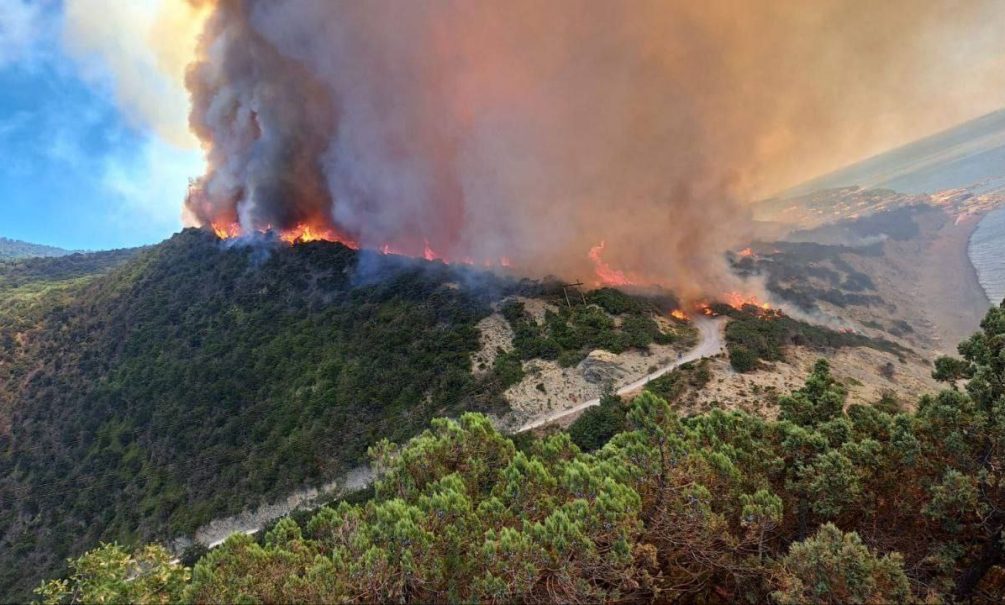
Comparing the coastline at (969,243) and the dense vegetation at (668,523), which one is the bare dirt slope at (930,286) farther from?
the dense vegetation at (668,523)

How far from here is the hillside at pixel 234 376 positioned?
6047cm

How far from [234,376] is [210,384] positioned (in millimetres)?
3962

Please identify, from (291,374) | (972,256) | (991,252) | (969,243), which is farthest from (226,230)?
(969,243)

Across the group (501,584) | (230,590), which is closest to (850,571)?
(501,584)

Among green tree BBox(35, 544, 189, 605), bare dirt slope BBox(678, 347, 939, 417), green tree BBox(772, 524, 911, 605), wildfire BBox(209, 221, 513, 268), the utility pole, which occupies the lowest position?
bare dirt slope BBox(678, 347, 939, 417)

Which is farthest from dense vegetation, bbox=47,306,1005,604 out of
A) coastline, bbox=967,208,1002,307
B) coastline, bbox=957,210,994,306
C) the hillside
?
coastline, bbox=957,210,994,306

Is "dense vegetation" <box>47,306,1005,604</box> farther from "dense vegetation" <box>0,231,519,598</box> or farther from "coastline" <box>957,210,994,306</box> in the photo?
"coastline" <box>957,210,994,306</box>

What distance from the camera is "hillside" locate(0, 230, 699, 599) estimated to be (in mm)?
60469

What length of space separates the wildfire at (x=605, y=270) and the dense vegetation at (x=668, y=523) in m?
70.1

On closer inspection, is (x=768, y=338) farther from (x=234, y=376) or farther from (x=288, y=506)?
(x=234, y=376)

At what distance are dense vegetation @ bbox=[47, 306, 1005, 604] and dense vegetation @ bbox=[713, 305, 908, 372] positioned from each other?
1686 inches

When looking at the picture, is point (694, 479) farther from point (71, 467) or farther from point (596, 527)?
point (71, 467)

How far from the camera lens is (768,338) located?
70.9 meters

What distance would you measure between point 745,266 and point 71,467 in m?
137
